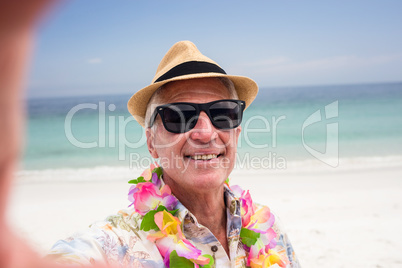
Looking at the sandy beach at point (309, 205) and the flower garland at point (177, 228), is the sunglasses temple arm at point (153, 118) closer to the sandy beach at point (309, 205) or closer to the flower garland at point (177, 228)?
the flower garland at point (177, 228)

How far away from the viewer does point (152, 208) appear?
2295 mm

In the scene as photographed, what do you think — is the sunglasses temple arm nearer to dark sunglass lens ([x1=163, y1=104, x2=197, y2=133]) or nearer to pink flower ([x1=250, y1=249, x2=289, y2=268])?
dark sunglass lens ([x1=163, y1=104, x2=197, y2=133])

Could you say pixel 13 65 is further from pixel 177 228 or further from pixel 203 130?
pixel 203 130

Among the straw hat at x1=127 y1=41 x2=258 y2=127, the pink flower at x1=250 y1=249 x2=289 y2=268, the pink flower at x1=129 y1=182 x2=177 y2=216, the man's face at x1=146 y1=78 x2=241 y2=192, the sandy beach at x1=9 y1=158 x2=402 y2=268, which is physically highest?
the straw hat at x1=127 y1=41 x2=258 y2=127

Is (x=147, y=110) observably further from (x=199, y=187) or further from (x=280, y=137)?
(x=280, y=137)

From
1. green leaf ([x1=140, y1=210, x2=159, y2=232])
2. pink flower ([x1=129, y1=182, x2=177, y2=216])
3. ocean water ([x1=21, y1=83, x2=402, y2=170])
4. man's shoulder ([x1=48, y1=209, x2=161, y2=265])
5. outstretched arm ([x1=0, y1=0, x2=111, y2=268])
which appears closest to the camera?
outstretched arm ([x1=0, y1=0, x2=111, y2=268])

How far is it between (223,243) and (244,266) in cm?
21

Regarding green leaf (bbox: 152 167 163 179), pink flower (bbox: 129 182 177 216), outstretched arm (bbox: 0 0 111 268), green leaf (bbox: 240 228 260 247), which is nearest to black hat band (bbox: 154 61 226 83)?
green leaf (bbox: 152 167 163 179)

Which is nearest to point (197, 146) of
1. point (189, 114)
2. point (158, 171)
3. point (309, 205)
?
point (189, 114)

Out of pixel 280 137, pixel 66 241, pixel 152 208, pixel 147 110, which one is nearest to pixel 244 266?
pixel 152 208

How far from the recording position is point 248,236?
242 cm

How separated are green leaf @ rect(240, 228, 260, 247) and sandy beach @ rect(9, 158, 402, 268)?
3235 mm

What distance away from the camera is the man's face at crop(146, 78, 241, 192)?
7.98 feet

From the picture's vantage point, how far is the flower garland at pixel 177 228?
2088 mm
